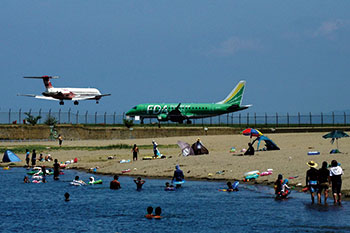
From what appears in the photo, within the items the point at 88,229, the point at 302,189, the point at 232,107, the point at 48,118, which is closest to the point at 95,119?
the point at 48,118

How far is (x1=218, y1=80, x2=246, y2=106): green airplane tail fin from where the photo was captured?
387 ft

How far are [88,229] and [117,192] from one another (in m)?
11.4

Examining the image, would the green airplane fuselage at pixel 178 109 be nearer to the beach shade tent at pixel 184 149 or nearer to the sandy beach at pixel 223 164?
the sandy beach at pixel 223 164

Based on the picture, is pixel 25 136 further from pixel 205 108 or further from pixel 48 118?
pixel 205 108

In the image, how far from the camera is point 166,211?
28.9 metres

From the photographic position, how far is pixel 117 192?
119ft

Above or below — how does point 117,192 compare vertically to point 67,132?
below

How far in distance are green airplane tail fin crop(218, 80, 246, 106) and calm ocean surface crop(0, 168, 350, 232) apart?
262ft

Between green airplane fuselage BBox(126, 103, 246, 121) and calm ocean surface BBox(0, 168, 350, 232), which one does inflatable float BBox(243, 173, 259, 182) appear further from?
green airplane fuselage BBox(126, 103, 246, 121)

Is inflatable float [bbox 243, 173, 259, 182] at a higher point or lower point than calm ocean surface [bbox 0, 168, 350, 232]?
higher

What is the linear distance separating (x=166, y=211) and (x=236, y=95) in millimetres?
90440

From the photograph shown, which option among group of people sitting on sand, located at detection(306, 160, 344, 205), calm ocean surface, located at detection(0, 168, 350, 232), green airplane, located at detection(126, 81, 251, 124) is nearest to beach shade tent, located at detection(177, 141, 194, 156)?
calm ocean surface, located at detection(0, 168, 350, 232)

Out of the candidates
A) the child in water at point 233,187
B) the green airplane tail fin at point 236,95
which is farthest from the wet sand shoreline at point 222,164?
the green airplane tail fin at point 236,95

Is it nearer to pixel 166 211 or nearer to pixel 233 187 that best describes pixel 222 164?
pixel 233 187
